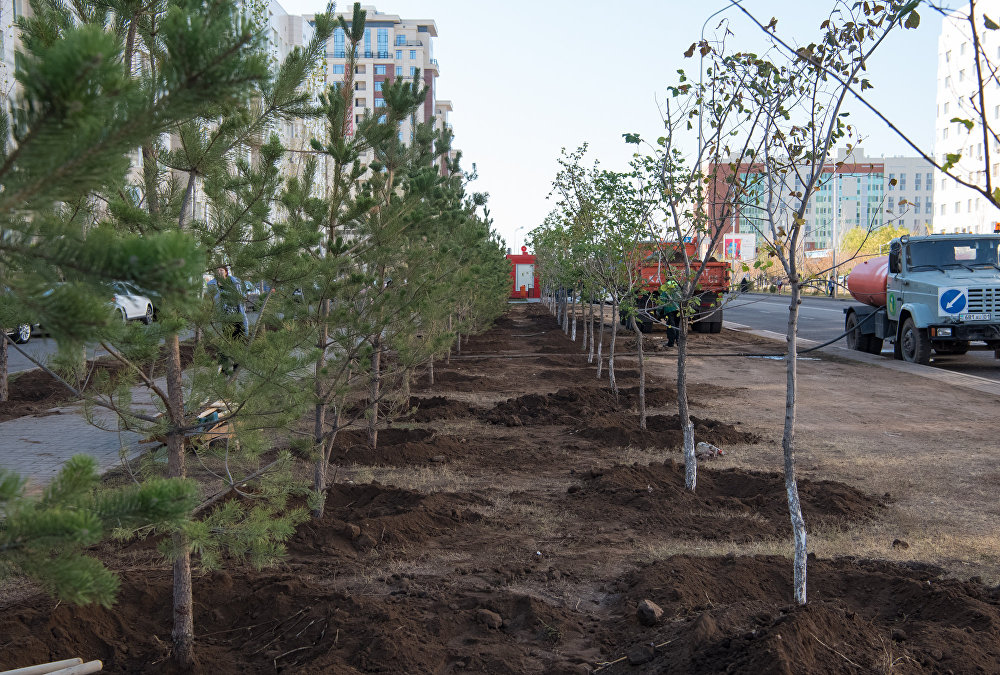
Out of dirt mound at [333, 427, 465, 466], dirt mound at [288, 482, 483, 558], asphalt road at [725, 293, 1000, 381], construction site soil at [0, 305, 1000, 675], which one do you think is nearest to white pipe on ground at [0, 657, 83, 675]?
construction site soil at [0, 305, 1000, 675]

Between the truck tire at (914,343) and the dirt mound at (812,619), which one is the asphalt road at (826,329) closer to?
the truck tire at (914,343)

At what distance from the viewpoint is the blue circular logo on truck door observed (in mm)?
15656

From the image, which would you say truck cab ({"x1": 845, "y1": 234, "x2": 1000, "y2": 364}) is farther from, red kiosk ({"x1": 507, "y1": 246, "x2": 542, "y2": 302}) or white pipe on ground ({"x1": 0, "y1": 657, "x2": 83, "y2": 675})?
red kiosk ({"x1": 507, "y1": 246, "x2": 542, "y2": 302})

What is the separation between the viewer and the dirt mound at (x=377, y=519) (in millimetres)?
5629

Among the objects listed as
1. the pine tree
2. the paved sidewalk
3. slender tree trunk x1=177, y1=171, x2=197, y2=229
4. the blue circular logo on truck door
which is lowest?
the paved sidewalk

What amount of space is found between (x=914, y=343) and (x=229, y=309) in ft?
51.8

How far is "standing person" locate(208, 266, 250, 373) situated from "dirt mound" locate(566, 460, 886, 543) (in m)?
3.13

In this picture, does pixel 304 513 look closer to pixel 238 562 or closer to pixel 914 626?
pixel 238 562

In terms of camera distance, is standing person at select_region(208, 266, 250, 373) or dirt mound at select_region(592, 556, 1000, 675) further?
standing person at select_region(208, 266, 250, 373)

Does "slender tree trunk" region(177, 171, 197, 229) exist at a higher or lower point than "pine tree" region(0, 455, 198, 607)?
higher

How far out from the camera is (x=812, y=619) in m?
3.61

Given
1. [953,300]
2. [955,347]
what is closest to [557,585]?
[953,300]

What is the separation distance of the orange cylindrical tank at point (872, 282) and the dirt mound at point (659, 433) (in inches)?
401

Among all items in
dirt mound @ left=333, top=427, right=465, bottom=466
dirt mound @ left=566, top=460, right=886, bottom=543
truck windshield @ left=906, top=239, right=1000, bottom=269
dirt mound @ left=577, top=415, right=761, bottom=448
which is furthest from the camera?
truck windshield @ left=906, top=239, right=1000, bottom=269
